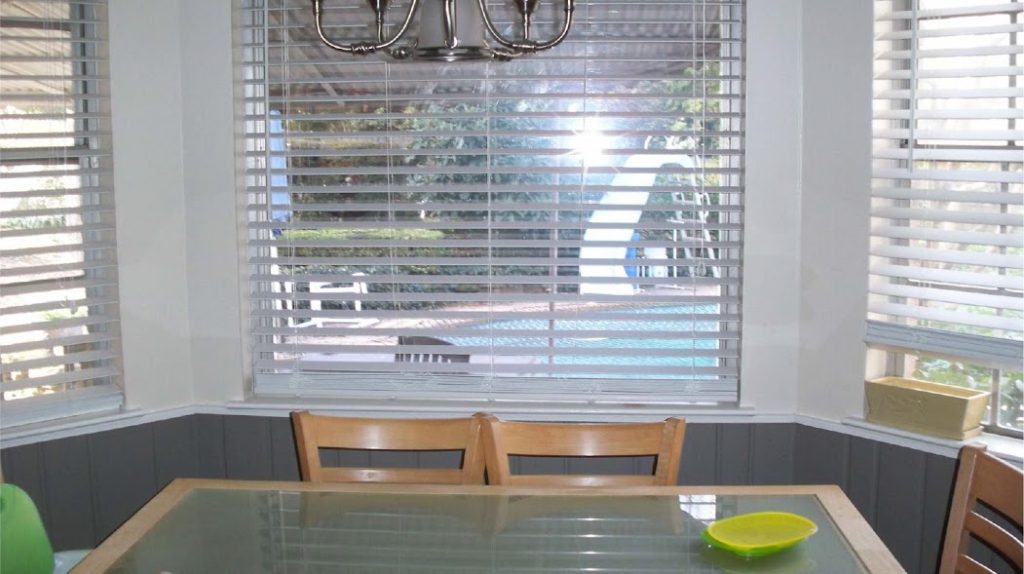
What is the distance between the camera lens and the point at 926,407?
259cm

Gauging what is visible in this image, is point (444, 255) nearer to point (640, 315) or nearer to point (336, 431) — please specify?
point (640, 315)

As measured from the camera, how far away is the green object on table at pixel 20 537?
187 cm

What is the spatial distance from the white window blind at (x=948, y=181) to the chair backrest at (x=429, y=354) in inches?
45.2

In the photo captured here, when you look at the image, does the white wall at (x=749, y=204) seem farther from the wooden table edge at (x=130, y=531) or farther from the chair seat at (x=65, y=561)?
the wooden table edge at (x=130, y=531)

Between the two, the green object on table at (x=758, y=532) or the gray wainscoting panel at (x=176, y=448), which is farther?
the gray wainscoting panel at (x=176, y=448)

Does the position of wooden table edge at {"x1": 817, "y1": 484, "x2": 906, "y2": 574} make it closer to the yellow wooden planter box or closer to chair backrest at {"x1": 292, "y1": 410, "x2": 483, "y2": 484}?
the yellow wooden planter box

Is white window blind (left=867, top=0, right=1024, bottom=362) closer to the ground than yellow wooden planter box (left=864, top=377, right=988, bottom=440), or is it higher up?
higher up

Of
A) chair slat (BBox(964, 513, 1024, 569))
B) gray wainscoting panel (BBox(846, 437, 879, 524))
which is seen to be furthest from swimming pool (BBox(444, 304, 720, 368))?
chair slat (BBox(964, 513, 1024, 569))

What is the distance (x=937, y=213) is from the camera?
252cm

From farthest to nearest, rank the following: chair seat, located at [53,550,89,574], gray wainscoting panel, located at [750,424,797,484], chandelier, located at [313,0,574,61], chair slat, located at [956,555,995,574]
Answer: gray wainscoting panel, located at [750,424,797,484] < chair seat, located at [53,550,89,574] < chair slat, located at [956,555,995,574] < chandelier, located at [313,0,574,61]

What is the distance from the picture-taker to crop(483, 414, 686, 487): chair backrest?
2.25m

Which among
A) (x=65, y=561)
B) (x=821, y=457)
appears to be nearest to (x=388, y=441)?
(x=65, y=561)

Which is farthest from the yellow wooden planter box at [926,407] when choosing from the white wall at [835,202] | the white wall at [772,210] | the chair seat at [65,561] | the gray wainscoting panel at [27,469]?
the gray wainscoting panel at [27,469]

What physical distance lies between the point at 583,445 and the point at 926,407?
3.08 ft
